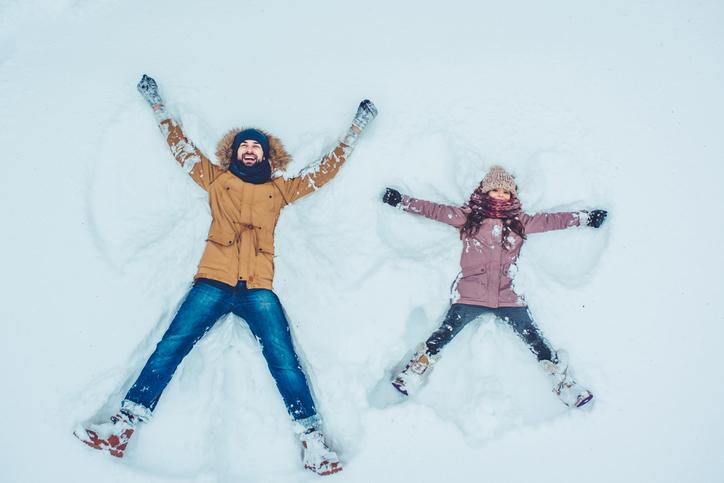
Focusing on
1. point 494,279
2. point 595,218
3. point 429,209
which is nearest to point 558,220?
point 595,218

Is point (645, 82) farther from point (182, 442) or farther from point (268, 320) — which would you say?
point (182, 442)

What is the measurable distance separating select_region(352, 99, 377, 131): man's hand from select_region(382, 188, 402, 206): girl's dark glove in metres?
0.52

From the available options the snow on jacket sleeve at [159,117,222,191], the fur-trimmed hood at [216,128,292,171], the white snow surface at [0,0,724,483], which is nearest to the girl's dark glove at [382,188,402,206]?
the white snow surface at [0,0,724,483]

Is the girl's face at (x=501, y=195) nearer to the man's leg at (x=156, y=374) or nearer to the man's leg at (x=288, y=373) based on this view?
the man's leg at (x=288, y=373)

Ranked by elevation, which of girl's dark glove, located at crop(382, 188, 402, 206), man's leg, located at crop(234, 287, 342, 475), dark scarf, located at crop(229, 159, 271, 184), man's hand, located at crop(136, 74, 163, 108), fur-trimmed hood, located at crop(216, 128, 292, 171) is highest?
man's hand, located at crop(136, 74, 163, 108)

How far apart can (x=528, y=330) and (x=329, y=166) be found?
1.79m

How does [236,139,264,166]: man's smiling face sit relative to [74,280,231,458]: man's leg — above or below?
above

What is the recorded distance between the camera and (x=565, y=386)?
3.66 meters

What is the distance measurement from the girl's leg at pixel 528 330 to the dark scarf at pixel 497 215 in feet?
1.45

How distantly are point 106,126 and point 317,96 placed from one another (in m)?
1.60

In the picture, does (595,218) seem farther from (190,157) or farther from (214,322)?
(190,157)

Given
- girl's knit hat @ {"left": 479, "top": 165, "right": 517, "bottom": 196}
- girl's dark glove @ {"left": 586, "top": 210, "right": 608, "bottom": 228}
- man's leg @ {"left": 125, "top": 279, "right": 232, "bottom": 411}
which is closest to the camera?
man's leg @ {"left": 125, "top": 279, "right": 232, "bottom": 411}

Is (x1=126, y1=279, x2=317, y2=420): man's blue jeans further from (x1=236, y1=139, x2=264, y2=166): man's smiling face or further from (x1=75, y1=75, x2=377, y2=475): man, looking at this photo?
(x1=236, y1=139, x2=264, y2=166): man's smiling face

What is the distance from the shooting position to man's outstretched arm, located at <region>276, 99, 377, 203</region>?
3730 mm
